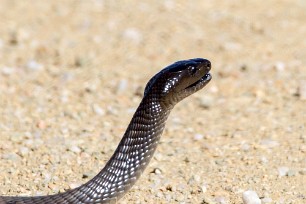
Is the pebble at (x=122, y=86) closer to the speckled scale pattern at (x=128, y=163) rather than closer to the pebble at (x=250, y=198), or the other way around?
the speckled scale pattern at (x=128, y=163)

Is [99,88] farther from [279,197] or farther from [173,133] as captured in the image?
[279,197]

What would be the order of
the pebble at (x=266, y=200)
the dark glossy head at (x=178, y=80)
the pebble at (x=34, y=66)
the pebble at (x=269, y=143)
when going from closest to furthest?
1. the pebble at (x=266, y=200)
2. the dark glossy head at (x=178, y=80)
3. the pebble at (x=269, y=143)
4. the pebble at (x=34, y=66)

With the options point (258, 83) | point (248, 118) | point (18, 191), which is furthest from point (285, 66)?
point (18, 191)

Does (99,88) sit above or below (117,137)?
above

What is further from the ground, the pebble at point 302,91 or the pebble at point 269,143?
the pebble at point 302,91

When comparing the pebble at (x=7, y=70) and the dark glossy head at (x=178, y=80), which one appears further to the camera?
the pebble at (x=7, y=70)

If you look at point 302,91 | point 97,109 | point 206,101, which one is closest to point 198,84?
point 97,109

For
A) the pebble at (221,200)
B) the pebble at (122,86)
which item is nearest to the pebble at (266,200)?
the pebble at (221,200)
